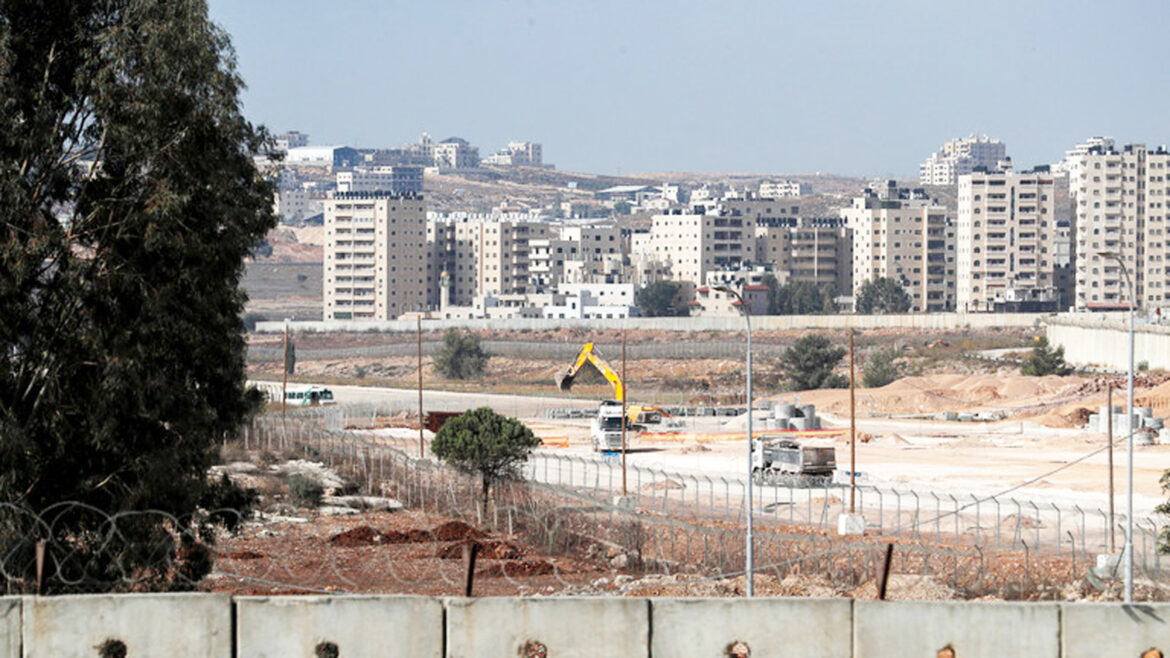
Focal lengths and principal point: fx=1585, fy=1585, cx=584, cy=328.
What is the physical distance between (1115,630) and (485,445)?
35.9 metres

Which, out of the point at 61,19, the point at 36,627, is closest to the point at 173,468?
the point at 61,19

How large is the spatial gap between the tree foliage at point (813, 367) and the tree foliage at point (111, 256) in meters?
103

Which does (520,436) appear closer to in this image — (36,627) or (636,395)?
(36,627)

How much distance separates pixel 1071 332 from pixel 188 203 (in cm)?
11801

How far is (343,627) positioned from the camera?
47.7 feet

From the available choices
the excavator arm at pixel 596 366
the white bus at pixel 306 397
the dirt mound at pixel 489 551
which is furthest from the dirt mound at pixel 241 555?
the white bus at pixel 306 397

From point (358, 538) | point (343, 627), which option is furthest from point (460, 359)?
point (343, 627)

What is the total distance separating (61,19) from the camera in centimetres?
2669

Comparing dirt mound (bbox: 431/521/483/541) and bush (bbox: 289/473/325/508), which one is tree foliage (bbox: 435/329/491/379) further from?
dirt mound (bbox: 431/521/483/541)

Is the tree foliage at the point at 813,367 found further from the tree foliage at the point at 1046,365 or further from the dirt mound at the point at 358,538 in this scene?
the dirt mound at the point at 358,538

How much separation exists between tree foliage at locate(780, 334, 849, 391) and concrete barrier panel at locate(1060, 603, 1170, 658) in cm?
11172

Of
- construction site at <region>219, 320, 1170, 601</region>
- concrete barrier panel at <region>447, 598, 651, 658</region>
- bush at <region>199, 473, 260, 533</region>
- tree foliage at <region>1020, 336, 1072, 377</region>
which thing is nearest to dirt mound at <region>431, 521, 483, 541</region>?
construction site at <region>219, 320, 1170, 601</region>

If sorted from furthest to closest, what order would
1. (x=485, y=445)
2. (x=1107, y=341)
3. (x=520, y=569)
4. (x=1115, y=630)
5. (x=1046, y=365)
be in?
1. (x=1046, y=365)
2. (x=1107, y=341)
3. (x=485, y=445)
4. (x=520, y=569)
5. (x=1115, y=630)

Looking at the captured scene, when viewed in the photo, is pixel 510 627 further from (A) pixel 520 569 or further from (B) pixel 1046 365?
(B) pixel 1046 365
